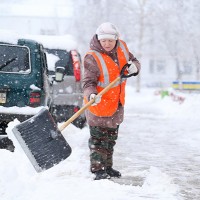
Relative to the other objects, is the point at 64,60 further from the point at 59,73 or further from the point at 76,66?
the point at 59,73

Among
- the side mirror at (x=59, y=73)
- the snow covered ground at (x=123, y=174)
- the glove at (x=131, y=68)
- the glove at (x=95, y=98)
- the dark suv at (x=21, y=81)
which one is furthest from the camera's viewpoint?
the side mirror at (x=59, y=73)

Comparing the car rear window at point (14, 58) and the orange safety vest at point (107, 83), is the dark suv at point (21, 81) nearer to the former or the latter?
Result: the car rear window at point (14, 58)

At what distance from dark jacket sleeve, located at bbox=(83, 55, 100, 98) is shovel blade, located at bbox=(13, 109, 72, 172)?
1.79ft

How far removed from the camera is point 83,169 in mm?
6168

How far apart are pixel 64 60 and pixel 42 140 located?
5299 millimetres

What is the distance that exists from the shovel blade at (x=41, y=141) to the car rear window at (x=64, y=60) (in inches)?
196

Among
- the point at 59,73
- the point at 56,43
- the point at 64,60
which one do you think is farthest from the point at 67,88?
the point at 59,73

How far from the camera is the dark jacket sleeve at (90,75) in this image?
553 centimetres

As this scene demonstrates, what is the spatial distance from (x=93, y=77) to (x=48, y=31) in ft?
216

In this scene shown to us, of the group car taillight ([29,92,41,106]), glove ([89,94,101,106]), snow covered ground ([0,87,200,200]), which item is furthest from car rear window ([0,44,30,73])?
glove ([89,94,101,106])

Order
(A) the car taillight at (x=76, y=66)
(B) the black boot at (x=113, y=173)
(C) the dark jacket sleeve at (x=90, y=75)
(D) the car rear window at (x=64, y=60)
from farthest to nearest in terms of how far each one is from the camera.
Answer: (D) the car rear window at (x=64, y=60), (A) the car taillight at (x=76, y=66), (B) the black boot at (x=113, y=173), (C) the dark jacket sleeve at (x=90, y=75)

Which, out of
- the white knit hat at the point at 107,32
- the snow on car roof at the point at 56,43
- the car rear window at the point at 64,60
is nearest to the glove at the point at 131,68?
the white knit hat at the point at 107,32

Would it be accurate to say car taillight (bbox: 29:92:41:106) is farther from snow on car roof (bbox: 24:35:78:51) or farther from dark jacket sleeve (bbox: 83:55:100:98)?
snow on car roof (bbox: 24:35:78:51)

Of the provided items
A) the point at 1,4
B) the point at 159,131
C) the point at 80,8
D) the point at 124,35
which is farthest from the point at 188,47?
the point at 1,4
